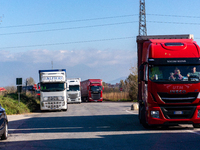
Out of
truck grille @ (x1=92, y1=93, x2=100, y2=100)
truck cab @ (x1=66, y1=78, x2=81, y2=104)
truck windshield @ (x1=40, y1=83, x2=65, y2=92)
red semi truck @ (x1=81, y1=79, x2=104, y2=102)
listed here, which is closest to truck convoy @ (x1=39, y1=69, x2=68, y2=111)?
truck windshield @ (x1=40, y1=83, x2=65, y2=92)

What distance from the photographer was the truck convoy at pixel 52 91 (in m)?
27.8

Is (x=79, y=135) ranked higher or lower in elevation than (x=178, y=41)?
lower

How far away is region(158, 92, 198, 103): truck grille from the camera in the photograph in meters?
11.7

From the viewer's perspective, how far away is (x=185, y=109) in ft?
38.7

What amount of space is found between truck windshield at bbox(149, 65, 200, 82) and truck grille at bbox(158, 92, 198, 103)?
534 mm

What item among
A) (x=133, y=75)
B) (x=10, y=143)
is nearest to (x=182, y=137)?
(x=10, y=143)

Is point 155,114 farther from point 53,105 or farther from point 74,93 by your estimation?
point 74,93

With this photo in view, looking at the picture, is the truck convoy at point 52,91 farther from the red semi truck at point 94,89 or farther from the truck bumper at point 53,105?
the red semi truck at point 94,89

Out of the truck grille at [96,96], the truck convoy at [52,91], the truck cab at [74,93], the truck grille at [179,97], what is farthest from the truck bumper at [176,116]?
the truck grille at [96,96]

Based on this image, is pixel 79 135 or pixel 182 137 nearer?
pixel 182 137

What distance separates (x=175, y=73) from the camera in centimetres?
1199

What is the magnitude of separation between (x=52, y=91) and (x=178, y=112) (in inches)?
687

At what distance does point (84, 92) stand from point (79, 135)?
156 ft

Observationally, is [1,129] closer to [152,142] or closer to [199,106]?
[152,142]
